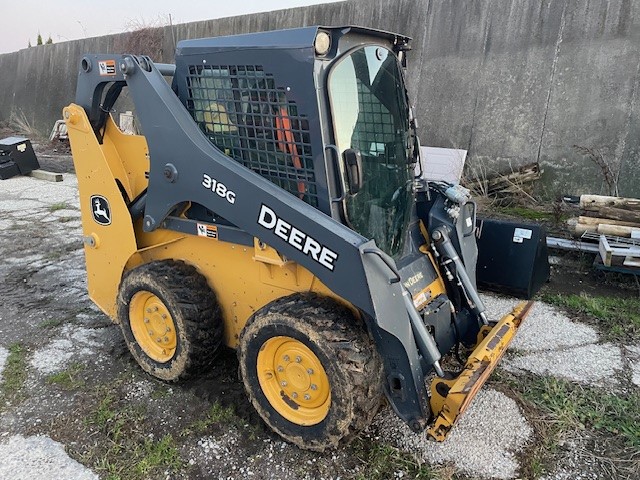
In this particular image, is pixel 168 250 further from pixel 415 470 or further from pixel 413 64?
pixel 413 64

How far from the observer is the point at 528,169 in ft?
22.9

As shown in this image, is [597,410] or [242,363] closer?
[242,363]

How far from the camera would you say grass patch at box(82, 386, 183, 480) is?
252 cm

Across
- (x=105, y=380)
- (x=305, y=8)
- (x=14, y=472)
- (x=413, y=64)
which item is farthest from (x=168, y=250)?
(x=305, y=8)

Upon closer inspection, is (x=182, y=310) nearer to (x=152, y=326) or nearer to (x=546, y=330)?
(x=152, y=326)

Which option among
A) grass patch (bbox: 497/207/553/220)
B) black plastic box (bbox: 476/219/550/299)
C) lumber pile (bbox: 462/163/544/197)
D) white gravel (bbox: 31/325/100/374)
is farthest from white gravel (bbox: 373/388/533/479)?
lumber pile (bbox: 462/163/544/197)

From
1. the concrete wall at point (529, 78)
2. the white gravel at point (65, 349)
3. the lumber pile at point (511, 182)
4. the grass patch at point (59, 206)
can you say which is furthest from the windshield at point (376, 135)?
the grass patch at point (59, 206)

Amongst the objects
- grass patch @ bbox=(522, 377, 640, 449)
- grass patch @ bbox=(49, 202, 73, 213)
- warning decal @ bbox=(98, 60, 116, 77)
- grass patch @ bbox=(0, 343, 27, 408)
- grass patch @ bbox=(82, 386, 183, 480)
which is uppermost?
warning decal @ bbox=(98, 60, 116, 77)

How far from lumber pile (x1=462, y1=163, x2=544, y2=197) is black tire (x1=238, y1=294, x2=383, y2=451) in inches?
201

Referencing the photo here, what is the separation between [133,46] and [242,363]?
1281 cm

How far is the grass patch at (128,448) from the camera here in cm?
252

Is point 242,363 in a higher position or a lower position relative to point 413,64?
lower

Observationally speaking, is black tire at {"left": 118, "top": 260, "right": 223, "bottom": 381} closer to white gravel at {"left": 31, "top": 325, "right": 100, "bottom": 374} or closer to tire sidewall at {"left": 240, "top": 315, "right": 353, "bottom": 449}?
tire sidewall at {"left": 240, "top": 315, "right": 353, "bottom": 449}

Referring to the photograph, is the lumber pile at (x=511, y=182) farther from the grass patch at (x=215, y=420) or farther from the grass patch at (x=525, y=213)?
the grass patch at (x=215, y=420)
